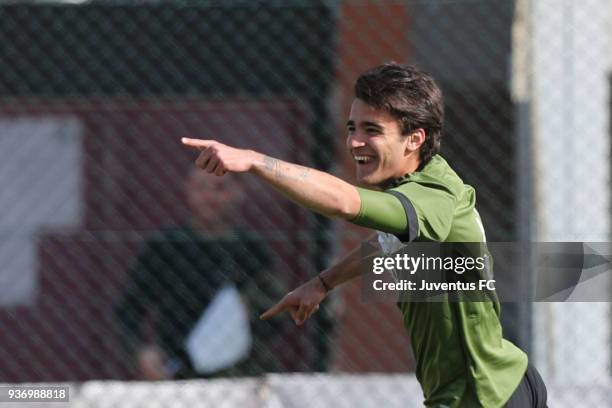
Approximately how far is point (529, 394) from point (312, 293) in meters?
0.67

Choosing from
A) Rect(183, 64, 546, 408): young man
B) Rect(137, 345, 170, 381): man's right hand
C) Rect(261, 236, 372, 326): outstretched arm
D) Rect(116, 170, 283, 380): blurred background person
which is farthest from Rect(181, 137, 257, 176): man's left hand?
Rect(137, 345, 170, 381): man's right hand

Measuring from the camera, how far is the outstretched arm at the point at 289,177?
9.32ft

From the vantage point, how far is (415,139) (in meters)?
3.45

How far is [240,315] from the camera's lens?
555 centimetres

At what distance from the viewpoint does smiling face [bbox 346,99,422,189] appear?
3.38m

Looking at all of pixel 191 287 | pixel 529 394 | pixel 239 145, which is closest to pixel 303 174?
pixel 529 394

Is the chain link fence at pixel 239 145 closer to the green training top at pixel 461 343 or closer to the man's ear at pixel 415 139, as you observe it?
the green training top at pixel 461 343

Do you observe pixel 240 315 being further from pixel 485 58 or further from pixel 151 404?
pixel 485 58

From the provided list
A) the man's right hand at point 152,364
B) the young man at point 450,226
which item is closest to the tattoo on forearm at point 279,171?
the young man at point 450,226

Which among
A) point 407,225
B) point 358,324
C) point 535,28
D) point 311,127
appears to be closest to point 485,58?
point 535,28

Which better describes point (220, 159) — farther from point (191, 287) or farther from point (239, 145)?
point (239, 145)

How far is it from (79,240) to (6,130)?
2.27 feet

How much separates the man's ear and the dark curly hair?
11mm

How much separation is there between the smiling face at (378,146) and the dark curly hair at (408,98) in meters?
0.02
